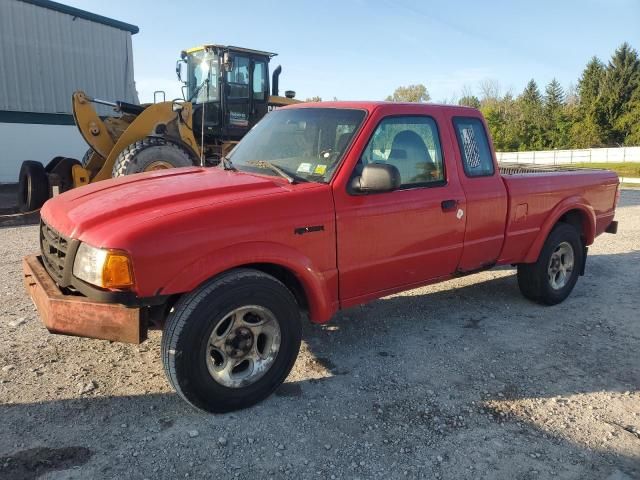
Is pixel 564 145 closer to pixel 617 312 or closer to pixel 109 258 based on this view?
pixel 617 312

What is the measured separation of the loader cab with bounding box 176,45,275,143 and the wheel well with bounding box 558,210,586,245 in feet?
25.7

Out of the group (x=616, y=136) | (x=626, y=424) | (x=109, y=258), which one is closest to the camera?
(x=109, y=258)

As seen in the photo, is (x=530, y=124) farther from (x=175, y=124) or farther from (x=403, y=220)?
(x=403, y=220)

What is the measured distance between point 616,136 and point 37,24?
49.2m

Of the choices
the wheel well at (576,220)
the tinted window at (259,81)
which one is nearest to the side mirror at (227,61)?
the tinted window at (259,81)

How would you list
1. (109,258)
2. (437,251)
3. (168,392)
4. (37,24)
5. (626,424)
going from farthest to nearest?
(37,24) → (437,251) → (168,392) → (626,424) → (109,258)

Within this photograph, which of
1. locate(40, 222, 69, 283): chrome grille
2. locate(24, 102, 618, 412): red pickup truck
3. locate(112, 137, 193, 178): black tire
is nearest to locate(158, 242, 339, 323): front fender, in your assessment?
locate(24, 102, 618, 412): red pickup truck

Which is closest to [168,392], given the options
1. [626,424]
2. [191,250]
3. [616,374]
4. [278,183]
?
[191,250]

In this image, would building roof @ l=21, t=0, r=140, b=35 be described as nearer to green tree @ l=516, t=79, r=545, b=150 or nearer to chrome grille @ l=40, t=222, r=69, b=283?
chrome grille @ l=40, t=222, r=69, b=283

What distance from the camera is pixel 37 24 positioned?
56.0ft

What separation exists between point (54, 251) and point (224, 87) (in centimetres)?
854

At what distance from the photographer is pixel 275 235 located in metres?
3.10

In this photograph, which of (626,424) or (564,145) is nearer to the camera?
(626,424)

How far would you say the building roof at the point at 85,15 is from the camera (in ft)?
56.1
